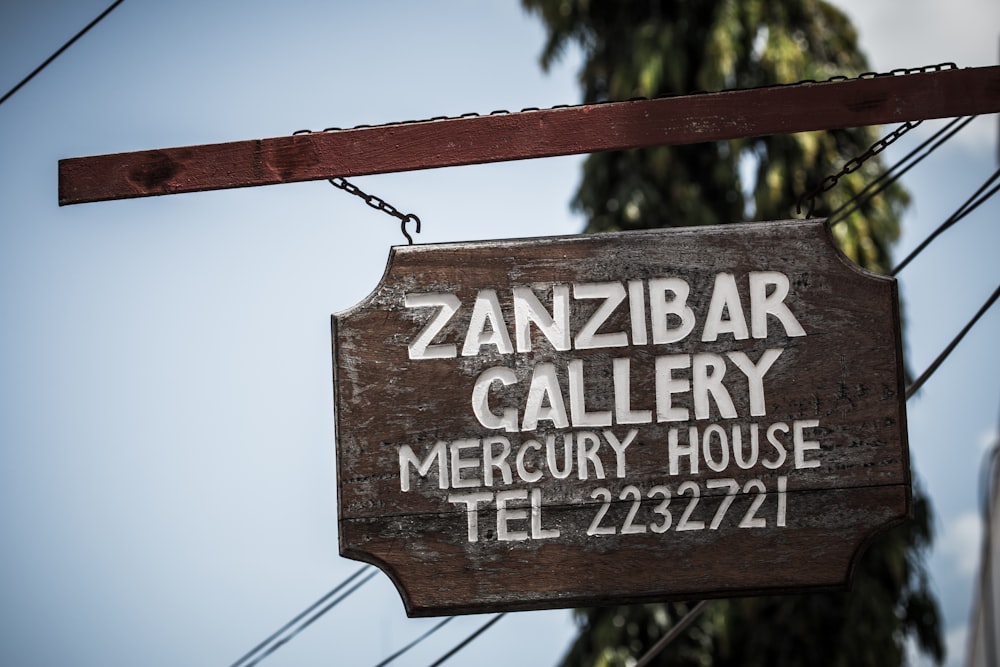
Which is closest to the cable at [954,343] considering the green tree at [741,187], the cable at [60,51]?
the cable at [60,51]

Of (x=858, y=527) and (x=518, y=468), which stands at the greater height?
(x=518, y=468)

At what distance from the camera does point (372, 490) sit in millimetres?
2240

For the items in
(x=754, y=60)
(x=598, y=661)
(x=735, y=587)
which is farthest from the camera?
(x=754, y=60)

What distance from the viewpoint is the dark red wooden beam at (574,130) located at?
2.34 metres

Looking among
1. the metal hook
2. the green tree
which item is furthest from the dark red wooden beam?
the green tree

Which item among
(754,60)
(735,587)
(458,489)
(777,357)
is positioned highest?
(754,60)

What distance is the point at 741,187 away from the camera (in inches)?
303

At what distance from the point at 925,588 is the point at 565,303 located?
6.12 meters

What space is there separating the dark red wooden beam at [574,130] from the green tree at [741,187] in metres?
5.03

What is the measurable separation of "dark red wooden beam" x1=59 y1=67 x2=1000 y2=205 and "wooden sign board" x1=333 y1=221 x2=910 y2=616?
0.28 meters

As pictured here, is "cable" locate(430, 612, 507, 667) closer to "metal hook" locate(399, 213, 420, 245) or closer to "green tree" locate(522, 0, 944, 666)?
"metal hook" locate(399, 213, 420, 245)

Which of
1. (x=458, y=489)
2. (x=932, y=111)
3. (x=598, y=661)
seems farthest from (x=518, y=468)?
(x=598, y=661)

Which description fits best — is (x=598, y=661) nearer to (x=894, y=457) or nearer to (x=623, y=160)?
(x=623, y=160)

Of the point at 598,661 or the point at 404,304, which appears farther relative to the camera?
the point at 598,661
